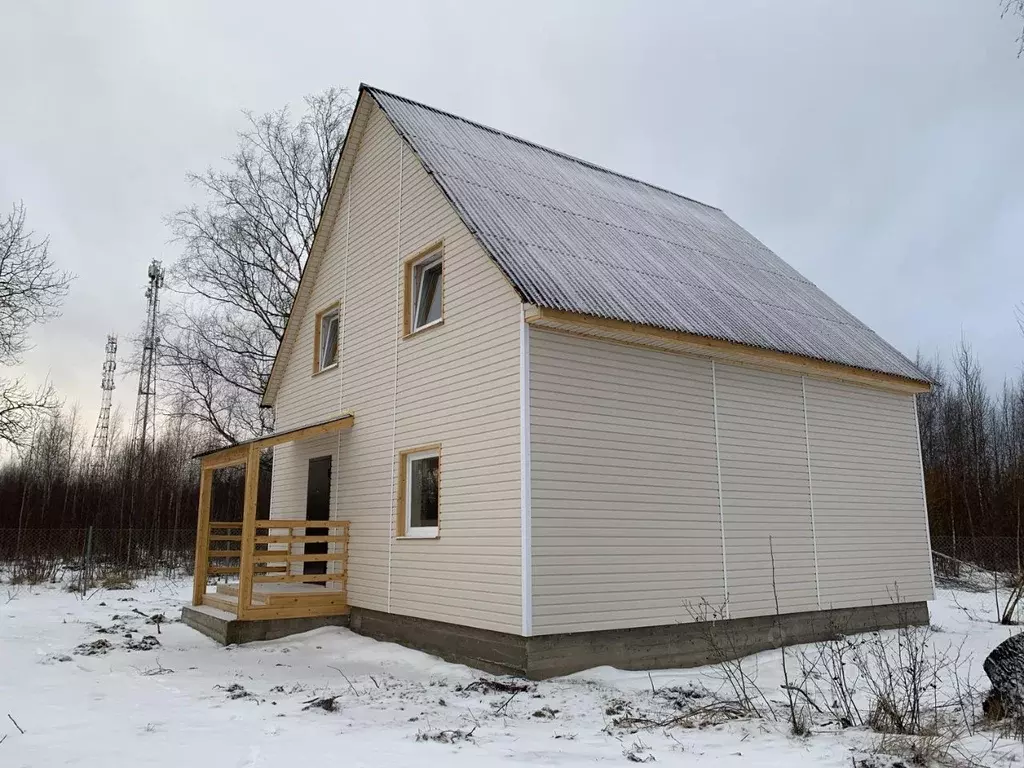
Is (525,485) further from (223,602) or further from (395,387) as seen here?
(223,602)

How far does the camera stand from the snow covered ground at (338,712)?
527 centimetres

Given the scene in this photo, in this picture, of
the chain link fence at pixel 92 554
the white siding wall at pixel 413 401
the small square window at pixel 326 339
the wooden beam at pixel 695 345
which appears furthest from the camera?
the chain link fence at pixel 92 554

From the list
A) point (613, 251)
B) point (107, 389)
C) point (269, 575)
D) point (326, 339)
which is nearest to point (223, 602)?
point (269, 575)

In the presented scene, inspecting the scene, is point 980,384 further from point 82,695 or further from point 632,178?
point 82,695

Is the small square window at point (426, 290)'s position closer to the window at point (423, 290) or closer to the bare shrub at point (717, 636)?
the window at point (423, 290)

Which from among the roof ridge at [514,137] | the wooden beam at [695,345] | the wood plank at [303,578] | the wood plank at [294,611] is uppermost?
the roof ridge at [514,137]

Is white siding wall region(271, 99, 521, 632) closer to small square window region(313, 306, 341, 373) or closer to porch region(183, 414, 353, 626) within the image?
small square window region(313, 306, 341, 373)

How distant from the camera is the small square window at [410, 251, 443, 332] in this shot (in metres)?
11.1

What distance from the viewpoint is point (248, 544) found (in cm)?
1084

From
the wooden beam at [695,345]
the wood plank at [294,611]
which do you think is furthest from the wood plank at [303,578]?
the wooden beam at [695,345]

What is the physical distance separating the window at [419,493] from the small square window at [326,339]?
4.00 meters

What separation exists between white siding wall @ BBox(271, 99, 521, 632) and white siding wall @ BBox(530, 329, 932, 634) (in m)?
0.59

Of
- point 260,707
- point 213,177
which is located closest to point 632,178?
point 260,707

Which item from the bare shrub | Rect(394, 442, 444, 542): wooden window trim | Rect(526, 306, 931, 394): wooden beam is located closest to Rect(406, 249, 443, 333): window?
Rect(394, 442, 444, 542): wooden window trim
